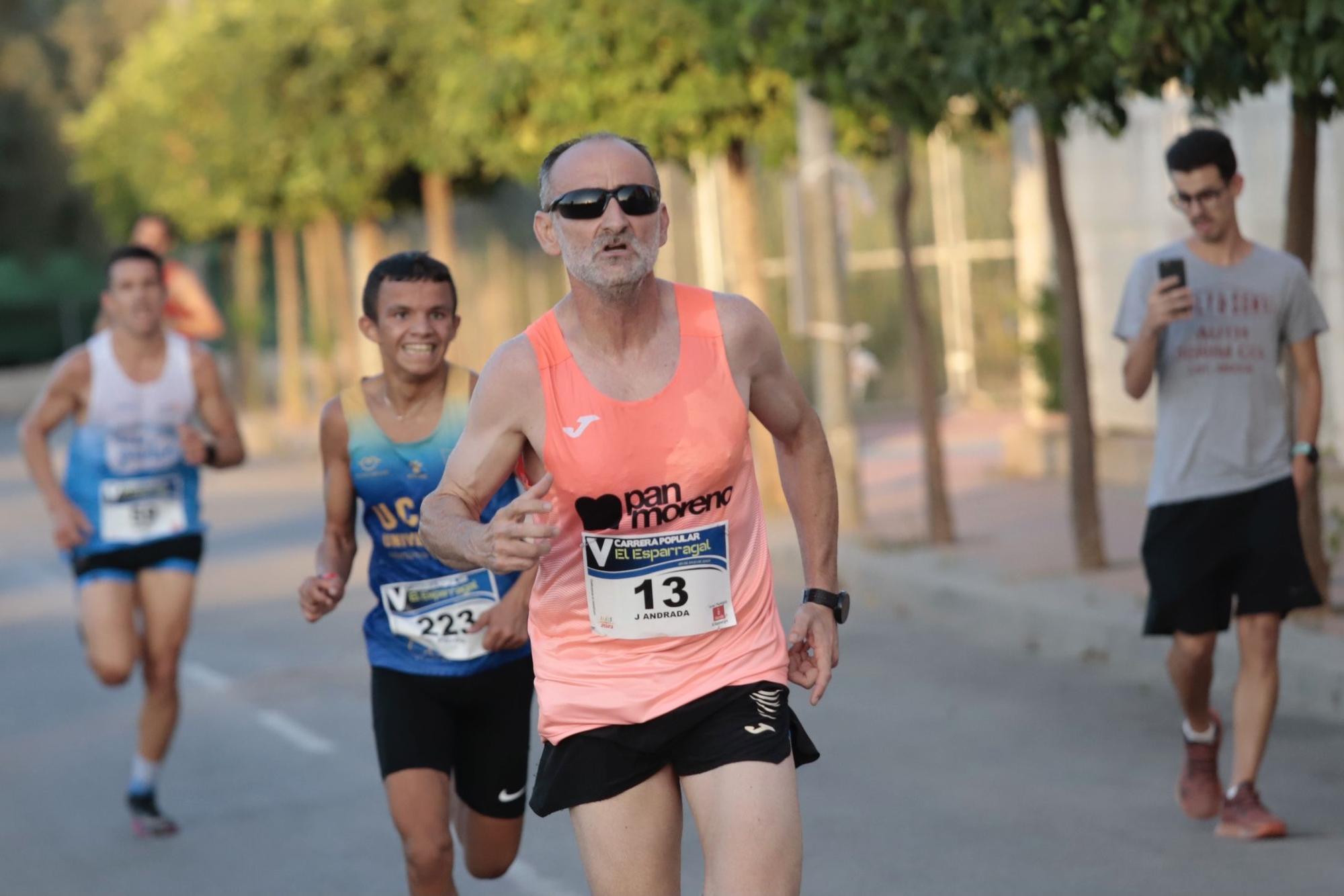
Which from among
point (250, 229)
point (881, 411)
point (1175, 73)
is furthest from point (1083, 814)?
point (250, 229)

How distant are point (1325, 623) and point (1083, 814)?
2.60m

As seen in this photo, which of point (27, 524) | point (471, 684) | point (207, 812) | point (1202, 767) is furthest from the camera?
point (27, 524)

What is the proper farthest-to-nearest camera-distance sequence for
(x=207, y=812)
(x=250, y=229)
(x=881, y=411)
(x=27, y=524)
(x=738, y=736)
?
(x=250, y=229), (x=881, y=411), (x=27, y=524), (x=207, y=812), (x=738, y=736)

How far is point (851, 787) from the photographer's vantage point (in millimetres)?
8102

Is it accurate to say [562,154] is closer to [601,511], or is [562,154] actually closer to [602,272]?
[602,272]

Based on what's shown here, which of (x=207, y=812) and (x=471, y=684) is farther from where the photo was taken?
(x=207, y=812)

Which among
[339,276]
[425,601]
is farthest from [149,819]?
[339,276]

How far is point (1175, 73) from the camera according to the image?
8.69m

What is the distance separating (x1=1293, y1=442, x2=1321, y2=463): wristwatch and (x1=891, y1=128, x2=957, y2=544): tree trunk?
6.45 m

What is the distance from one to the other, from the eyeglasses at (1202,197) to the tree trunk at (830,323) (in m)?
7.86

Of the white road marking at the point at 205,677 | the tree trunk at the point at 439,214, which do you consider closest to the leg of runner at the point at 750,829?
the white road marking at the point at 205,677

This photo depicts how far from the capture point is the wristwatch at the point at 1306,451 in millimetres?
6949

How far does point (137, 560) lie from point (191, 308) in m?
3.86

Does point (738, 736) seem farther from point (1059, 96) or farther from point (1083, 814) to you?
point (1059, 96)
